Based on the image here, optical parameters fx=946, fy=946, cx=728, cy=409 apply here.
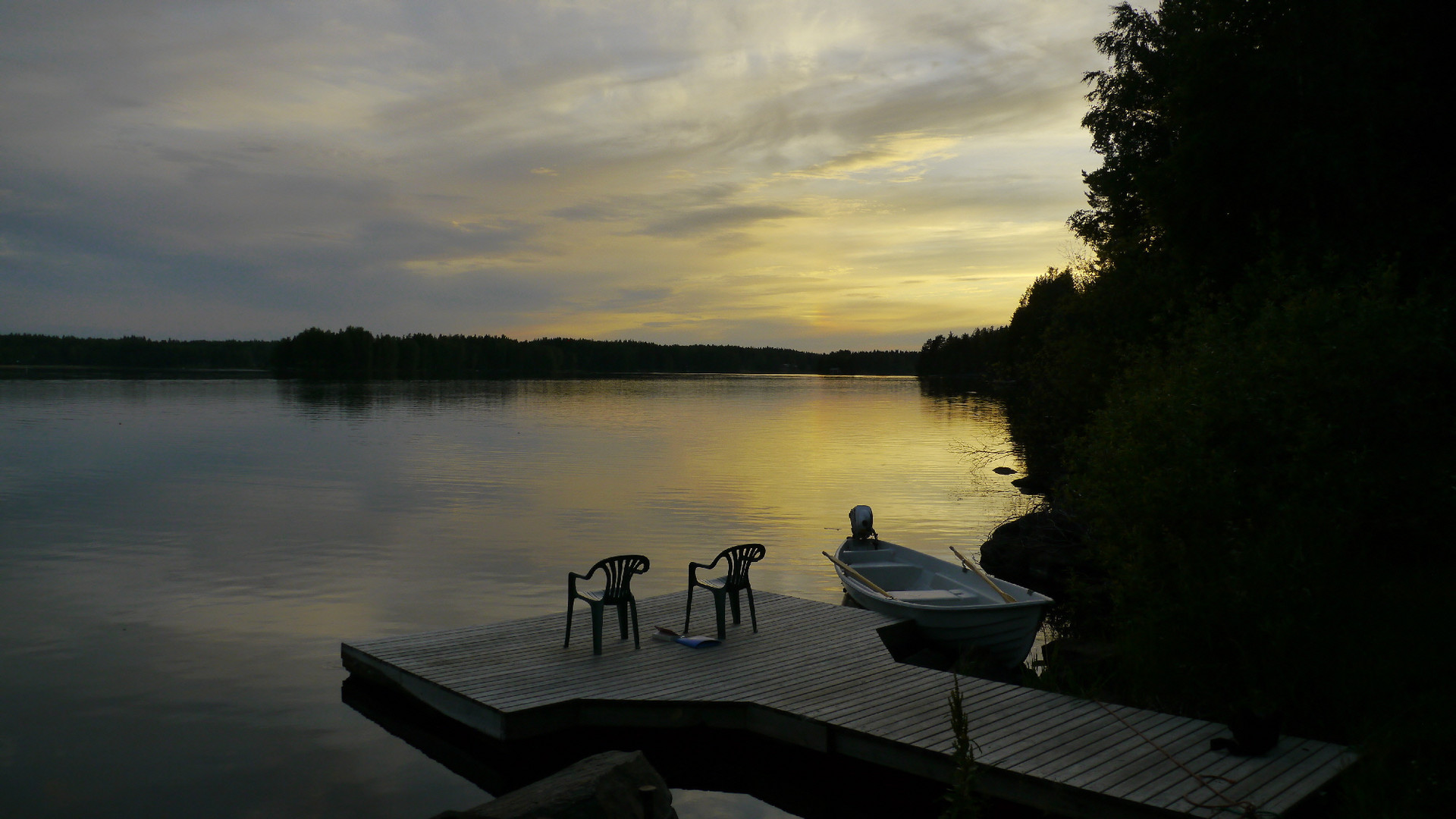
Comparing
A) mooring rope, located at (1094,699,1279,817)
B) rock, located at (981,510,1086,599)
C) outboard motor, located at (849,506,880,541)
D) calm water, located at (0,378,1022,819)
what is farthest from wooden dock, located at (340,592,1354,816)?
rock, located at (981,510,1086,599)

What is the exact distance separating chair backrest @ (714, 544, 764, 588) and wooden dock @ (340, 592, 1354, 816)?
2.10 feet

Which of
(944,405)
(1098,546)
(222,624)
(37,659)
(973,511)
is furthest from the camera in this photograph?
(944,405)

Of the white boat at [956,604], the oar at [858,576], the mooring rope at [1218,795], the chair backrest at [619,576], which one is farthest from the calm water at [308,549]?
the mooring rope at [1218,795]

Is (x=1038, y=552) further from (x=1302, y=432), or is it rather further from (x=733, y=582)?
(x=733, y=582)

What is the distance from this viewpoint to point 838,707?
28.2 feet

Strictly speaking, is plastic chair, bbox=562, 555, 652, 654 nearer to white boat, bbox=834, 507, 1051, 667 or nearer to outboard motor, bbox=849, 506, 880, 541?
white boat, bbox=834, 507, 1051, 667

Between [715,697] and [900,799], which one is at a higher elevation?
[715,697]

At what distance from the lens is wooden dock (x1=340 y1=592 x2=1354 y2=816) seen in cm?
678

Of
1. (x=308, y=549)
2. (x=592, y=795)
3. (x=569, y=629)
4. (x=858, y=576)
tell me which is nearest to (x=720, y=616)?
(x=569, y=629)

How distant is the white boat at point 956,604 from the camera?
11.5 m

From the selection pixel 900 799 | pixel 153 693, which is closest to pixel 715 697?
pixel 900 799

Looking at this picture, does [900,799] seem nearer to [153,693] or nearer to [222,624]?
[153,693]

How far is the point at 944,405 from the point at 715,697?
8369 cm

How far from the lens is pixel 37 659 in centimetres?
1264
